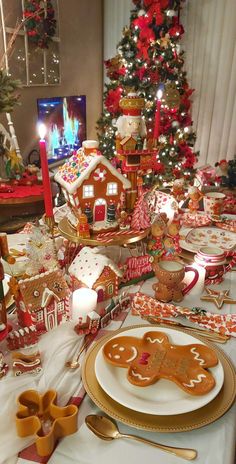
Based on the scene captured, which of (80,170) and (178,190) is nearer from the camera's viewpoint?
(80,170)

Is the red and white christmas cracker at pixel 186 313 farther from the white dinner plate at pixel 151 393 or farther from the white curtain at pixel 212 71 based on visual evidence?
the white curtain at pixel 212 71

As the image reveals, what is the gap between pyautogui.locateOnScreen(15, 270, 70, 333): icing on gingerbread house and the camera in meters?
0.91

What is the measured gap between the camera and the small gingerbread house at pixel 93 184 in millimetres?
1142

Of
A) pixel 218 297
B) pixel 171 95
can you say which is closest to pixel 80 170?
pixel 218 297

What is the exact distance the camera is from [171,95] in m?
3.51

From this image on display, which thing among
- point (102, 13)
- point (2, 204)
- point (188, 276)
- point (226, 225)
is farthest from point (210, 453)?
point (102, 13)

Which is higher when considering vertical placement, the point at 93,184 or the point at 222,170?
the point at 93,184

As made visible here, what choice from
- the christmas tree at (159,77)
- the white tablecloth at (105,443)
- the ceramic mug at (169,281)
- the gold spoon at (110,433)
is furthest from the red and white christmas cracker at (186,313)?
the christmas tree at (159,77)

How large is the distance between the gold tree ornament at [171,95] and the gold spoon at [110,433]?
328 cm

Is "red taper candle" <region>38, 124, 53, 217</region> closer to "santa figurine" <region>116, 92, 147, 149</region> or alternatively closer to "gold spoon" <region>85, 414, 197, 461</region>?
"santa figurine" <region>116, 92, 147, 149</region>

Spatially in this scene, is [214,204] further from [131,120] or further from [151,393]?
[151,393]

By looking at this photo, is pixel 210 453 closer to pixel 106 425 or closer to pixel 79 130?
pixel 106 425

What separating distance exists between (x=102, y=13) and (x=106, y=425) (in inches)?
200

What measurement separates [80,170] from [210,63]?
3710mm
